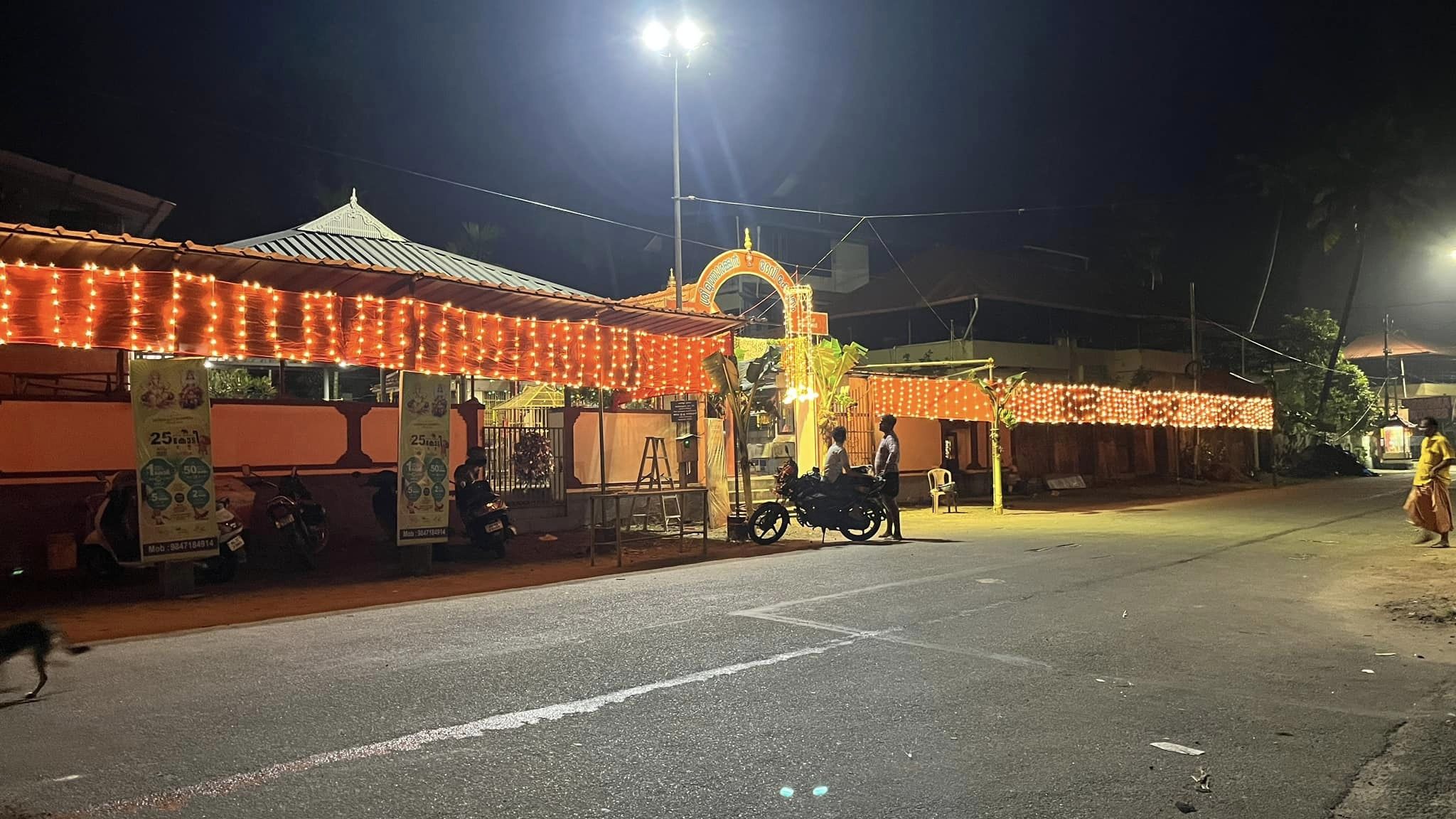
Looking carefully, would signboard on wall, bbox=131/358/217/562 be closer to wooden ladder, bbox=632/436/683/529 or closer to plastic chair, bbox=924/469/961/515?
wooden ladder, bbox=632/436/683/529

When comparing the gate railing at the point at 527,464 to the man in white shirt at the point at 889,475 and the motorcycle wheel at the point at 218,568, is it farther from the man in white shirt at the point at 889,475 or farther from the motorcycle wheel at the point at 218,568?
the man in white shirt at the point at 889,475

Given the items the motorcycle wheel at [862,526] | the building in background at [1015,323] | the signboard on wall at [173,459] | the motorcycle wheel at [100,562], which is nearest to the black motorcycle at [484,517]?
the signboard on wall at [173,459]

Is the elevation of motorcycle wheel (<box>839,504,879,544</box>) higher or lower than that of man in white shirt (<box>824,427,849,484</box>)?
lower

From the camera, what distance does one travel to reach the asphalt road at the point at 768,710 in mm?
3969

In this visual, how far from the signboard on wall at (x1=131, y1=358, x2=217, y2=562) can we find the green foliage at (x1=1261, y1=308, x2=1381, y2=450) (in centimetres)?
3923

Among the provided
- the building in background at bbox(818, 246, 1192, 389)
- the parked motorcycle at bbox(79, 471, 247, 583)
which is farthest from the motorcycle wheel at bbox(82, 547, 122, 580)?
the building in background at bbox(818, 246, 1192, 389)

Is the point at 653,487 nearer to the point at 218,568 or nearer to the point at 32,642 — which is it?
the point at 218,568

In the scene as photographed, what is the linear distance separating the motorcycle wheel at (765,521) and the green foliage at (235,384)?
1083 centimetres

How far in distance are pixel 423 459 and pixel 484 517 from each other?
1.69 metres

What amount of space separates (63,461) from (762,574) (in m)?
8.59

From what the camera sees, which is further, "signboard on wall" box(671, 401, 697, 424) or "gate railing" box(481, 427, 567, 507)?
"gate railing" box(481, 427, 567, 507)

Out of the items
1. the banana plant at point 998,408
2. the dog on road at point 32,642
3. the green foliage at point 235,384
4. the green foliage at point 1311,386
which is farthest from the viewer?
the green foliage at point 1311,386

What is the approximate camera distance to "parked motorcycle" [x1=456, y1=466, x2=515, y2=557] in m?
13.0

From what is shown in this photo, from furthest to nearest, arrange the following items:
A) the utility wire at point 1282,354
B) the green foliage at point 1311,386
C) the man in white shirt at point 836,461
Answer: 1. the green foliage at point 1311,386
2. the utility wire at point 1282,354
3. the man in white shirt at point 836,461
